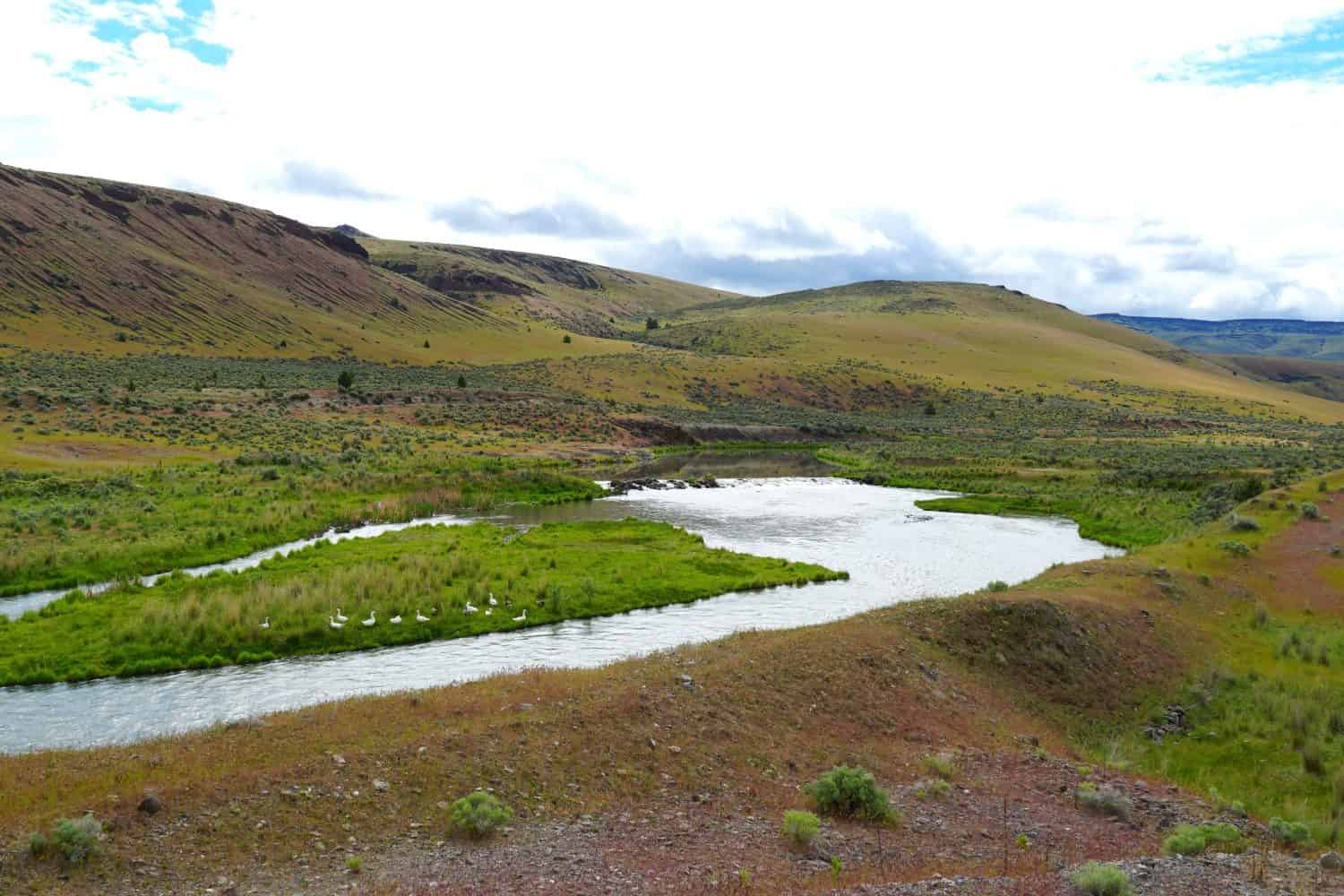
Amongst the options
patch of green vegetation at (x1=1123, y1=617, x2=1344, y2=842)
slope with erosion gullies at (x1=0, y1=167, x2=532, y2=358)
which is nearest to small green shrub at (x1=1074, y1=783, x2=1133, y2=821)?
patch of green vegetation at (x1=1123, y1=617, x2=1344, y2=842)

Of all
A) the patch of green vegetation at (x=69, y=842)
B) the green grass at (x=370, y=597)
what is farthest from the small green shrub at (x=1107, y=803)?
the green grass at (x=370, y=597)

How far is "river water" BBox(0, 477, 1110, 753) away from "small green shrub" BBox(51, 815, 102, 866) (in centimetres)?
647

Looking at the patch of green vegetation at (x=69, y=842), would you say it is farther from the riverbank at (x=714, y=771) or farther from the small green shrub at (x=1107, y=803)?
the small green shrub at (x=1107, y=803)

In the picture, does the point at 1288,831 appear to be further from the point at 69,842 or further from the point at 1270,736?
the point at 69,842

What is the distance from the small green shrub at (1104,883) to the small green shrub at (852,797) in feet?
10.0

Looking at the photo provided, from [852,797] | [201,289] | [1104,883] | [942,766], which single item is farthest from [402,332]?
[1104,883]

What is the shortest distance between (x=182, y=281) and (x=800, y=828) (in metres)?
151

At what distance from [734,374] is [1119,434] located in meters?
51.7

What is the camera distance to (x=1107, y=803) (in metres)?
13.3

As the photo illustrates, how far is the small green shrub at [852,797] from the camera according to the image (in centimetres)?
1251

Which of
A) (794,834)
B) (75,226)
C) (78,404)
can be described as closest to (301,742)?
(794,834)

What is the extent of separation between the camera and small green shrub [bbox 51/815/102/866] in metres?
9.94

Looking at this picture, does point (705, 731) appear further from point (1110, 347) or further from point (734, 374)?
point (1110, 347)

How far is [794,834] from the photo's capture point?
38.0ft
